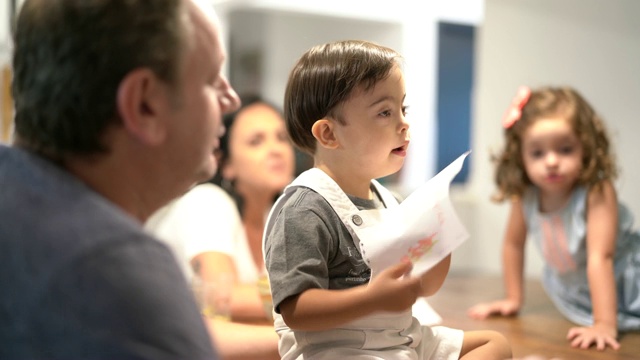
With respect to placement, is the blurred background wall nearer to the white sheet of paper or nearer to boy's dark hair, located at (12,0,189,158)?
the white sheet of paper

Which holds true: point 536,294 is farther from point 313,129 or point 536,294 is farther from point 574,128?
Result: point 313,129

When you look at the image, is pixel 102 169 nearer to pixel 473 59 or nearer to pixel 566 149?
pixel 566 149

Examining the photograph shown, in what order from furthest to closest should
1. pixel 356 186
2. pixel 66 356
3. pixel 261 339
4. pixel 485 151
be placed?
pixel 485 151 → pixel 261 339 → pixel 356 186 → pixel 66 356

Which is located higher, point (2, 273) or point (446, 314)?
point (2, 273)

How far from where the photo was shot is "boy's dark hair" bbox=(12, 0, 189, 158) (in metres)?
0.66

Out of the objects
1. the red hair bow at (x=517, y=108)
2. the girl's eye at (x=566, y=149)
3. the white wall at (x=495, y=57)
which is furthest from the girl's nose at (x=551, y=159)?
the white wall at (x=495, y=57)

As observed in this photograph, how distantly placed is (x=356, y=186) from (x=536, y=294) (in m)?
1.21

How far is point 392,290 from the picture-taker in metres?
0.92

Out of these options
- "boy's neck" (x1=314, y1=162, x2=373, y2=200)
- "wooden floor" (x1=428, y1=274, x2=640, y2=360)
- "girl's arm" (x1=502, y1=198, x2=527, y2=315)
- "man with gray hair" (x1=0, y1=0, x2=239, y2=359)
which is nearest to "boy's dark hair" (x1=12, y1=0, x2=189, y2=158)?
"man with gray hair" (x1=0, y1=0, x2=239, y2=359)

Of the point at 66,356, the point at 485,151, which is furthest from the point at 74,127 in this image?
the point at 485,151

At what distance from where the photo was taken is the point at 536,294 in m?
2.17

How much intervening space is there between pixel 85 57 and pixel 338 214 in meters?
0.48

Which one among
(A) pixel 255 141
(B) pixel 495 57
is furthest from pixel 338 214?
(B) pixel 495 57

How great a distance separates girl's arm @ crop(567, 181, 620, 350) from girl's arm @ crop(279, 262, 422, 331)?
0.74 m
